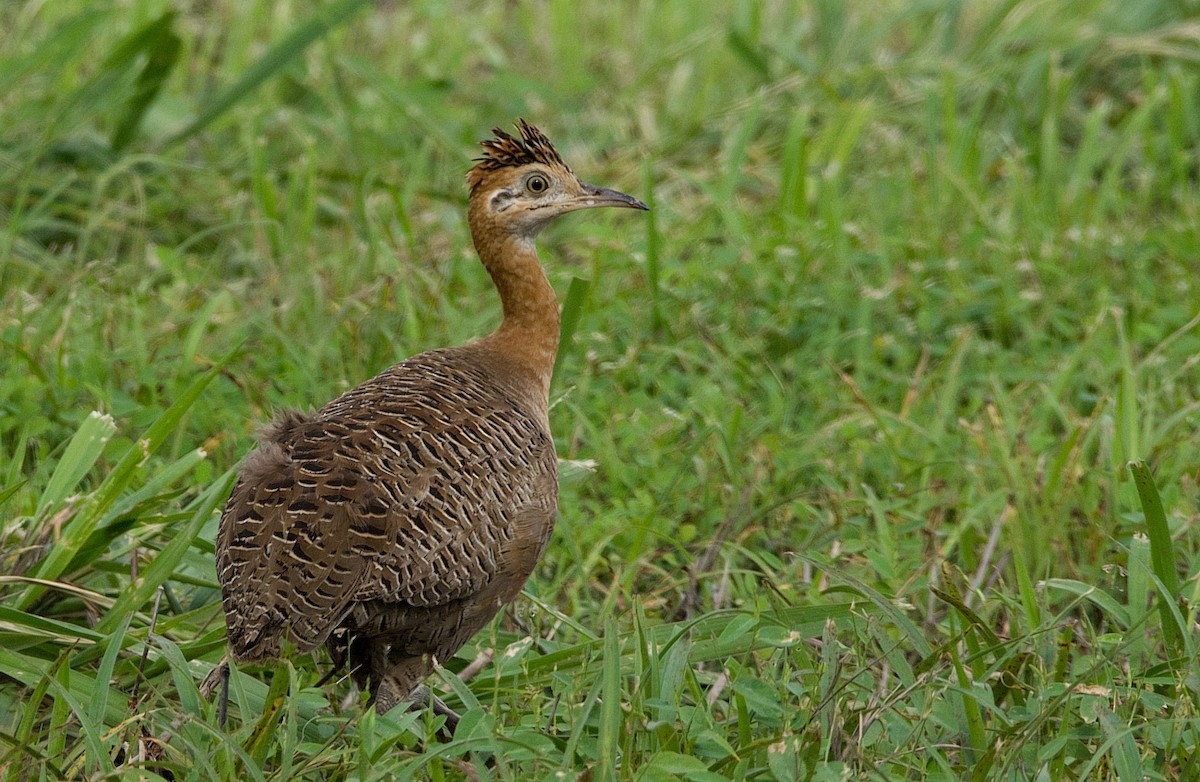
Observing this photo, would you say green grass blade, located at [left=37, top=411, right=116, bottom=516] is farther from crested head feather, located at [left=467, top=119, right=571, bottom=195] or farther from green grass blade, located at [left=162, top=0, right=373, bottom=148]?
green grass blade, located at [left=162, top=0, right=373, bottom=148]

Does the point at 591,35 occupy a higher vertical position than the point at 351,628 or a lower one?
higher

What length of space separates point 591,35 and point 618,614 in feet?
16.1

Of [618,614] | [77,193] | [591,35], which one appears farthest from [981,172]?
[77,193]

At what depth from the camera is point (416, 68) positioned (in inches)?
310

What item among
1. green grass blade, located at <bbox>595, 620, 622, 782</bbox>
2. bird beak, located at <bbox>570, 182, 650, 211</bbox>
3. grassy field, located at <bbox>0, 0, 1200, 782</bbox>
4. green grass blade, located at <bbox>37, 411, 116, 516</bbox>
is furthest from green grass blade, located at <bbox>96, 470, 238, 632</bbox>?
bird beak, located at <bbox>570, 182, 650, 211</bbox>

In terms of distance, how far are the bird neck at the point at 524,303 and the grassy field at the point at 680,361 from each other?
0.21m

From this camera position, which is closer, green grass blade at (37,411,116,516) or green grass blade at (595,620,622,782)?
green grass blade at (595,620,622,782)

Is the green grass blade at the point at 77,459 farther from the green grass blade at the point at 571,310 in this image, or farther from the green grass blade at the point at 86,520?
the green grass blade at the point at 571,310

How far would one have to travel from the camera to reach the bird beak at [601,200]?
14.4 ft

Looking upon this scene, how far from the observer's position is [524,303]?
14.2ft

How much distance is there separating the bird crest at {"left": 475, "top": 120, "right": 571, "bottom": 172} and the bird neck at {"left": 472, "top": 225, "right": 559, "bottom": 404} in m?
0.21

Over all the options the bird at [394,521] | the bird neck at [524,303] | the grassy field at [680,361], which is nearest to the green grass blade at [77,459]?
the grassy field at [680,361]

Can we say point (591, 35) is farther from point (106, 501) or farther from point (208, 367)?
point (106, 501)

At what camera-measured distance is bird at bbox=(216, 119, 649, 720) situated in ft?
10.8
